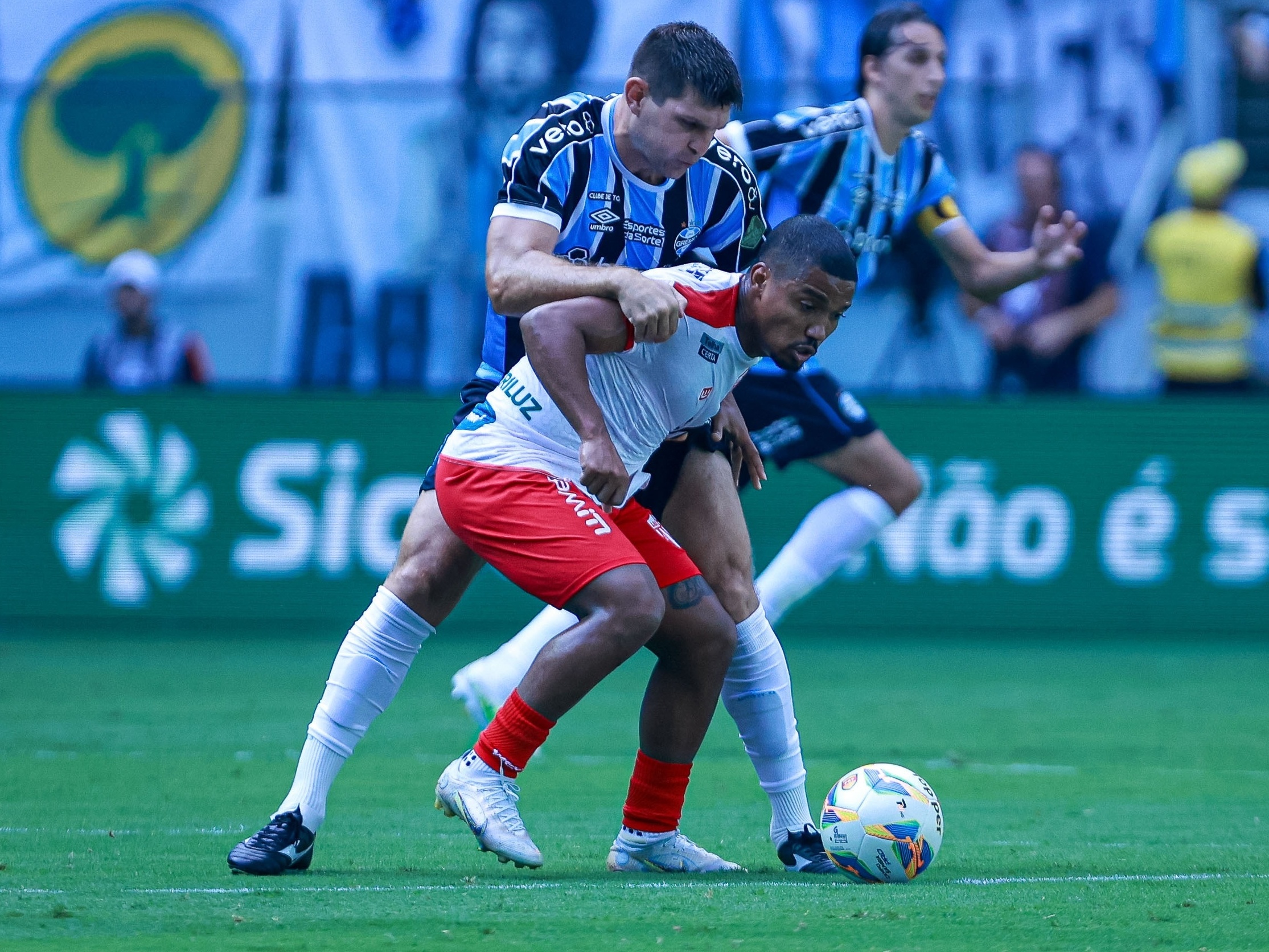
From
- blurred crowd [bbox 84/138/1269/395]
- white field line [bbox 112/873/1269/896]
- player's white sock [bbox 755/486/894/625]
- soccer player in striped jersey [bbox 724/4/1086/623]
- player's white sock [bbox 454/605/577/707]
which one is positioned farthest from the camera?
blurred crowd [bbox 84/138/1269/395]

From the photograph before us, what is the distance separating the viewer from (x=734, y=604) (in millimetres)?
5078

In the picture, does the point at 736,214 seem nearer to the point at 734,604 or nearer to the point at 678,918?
the point at 734,604

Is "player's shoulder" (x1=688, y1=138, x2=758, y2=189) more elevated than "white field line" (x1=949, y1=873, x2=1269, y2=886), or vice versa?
"player's shoulder" (x1=688, y1=138, x2=758, y2=189)

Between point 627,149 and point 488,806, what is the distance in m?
1.78

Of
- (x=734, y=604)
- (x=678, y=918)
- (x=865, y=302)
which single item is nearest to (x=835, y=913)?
(x=678, y=918)

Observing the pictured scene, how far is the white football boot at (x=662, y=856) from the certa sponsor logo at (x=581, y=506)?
864 mm

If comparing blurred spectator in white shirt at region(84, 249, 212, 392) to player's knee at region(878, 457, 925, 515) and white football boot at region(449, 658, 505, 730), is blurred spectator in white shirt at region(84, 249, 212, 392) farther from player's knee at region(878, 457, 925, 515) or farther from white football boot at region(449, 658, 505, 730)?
player's knee at region(878, 457, 925, 515)

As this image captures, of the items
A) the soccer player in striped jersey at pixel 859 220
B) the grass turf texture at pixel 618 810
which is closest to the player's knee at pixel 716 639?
the grass turf texture at pixel 618 810

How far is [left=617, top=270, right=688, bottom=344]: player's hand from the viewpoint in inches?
176

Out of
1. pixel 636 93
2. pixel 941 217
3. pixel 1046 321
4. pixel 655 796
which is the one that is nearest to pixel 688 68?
pixel 636 93

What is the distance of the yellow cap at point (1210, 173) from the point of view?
1251 centimetres

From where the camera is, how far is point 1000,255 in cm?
668

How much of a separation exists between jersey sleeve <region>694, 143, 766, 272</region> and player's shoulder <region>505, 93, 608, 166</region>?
0.38 meters

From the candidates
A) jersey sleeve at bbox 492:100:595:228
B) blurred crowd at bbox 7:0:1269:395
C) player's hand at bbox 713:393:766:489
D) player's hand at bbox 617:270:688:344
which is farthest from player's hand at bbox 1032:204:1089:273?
blurred crowd at bbox 7:0:1269:395
